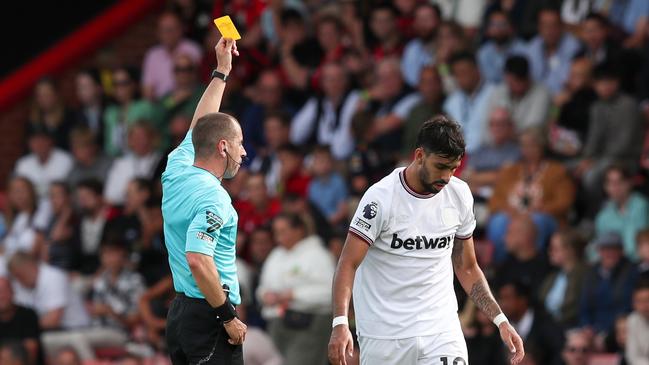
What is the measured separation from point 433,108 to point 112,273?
13.4ft

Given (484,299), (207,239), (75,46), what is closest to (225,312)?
(207,239)

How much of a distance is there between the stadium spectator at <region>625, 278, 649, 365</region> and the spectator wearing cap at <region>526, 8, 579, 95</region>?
12.5 feet

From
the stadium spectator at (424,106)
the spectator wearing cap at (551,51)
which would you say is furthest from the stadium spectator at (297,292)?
the spectator wearing cap at (551,51)

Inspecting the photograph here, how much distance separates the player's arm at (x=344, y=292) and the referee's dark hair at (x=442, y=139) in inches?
26.5

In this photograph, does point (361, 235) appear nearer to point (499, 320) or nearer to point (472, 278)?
point (472, 278)

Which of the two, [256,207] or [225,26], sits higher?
[225,26]

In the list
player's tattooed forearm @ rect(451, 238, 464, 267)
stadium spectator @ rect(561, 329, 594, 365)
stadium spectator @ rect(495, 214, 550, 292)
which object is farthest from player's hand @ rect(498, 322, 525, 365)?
stadium spectator @ rect(495, 214, 550, 292)

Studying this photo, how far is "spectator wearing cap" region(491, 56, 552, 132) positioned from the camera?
15047 mm

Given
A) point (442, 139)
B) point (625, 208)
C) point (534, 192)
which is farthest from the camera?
point (534, 192)

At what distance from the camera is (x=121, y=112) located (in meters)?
18.7

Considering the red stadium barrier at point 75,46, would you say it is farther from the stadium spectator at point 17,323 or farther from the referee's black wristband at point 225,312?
the referee's black wristband at point 225,312

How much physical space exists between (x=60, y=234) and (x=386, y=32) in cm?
471

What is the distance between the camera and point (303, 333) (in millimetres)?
13867

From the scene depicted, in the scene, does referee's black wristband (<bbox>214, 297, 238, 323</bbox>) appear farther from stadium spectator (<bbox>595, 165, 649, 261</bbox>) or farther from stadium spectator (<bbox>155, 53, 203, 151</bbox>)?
stadium spectator (<bbox>155, 53, 203, 151</bbox>)
